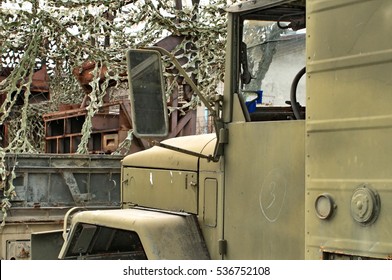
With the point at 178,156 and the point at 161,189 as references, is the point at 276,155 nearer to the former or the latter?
the point at 178,156

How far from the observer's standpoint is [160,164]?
555cm

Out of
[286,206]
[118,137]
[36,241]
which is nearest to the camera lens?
[286,206]

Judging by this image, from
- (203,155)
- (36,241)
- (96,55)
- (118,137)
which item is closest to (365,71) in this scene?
(203,155)

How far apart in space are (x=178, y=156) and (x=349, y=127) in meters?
2.05

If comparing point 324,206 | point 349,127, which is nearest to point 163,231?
point 324,206

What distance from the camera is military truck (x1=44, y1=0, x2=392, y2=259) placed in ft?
11.2

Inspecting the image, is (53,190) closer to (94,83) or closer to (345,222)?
(94,83)

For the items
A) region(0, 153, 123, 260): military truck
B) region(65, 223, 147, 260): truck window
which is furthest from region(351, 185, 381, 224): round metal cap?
region(0, 153, 123, 260): military truck

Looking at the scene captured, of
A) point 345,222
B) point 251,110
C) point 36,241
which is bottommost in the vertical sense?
point 36,241

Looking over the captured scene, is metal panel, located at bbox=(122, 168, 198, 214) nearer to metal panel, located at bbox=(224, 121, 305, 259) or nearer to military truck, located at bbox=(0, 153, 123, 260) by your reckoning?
metal panel, located at bbox=(224, 121, 305, 259)

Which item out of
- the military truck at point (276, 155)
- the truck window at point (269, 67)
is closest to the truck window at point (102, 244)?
the military truck at point (276, 155)

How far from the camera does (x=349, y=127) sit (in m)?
3.50

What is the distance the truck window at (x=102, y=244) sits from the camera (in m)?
5.52
